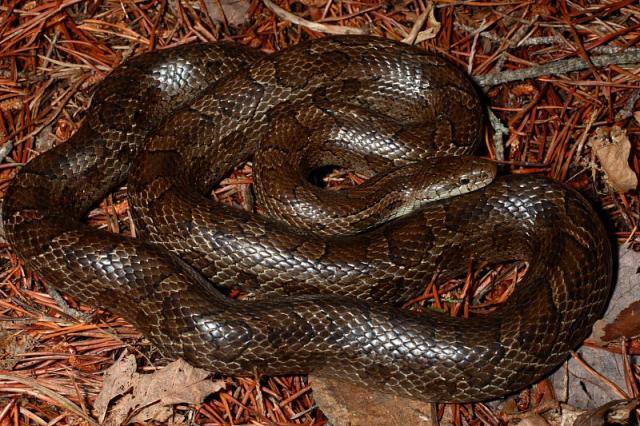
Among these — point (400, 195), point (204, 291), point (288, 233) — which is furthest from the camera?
point (400, 195)

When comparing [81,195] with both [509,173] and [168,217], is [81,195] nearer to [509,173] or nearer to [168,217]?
[168,217]

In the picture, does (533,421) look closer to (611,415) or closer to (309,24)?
(611,415)

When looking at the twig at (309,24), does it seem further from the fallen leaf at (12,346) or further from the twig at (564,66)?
the fallen leaf at (12,346)

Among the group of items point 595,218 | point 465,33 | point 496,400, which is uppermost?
point 465,33

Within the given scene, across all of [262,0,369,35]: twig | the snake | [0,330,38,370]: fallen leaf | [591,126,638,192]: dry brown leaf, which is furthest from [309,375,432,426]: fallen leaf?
[262,0,369,35]: twig

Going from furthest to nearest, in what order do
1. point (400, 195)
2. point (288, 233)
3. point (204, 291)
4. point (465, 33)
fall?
point (465, 33) < point (400, 195) < point (288, 233) < point (204, 291)

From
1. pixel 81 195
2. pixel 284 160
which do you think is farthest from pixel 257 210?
pixel 81 195
